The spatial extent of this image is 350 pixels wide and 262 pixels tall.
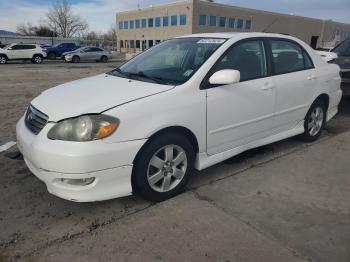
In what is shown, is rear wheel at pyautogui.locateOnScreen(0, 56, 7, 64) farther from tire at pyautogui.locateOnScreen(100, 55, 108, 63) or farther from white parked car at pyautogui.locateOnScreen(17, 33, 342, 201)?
white parked car at pyautogui.locateOnScreen(17, 33, 342, 201)

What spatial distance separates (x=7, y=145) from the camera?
4949mm

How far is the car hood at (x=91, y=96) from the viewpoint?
2959mm

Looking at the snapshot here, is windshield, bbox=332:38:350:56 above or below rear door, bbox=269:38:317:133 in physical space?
above

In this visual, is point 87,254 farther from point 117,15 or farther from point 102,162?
point 117,15

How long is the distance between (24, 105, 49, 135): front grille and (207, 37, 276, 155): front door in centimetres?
158

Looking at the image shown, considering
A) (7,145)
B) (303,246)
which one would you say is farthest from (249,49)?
(7,145)

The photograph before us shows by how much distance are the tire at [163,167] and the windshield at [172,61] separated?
64cm

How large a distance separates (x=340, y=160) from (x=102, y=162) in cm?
326

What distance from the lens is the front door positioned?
3553 mm

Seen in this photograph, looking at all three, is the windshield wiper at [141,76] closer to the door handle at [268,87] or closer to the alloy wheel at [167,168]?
the alloy wheel at [167,168]

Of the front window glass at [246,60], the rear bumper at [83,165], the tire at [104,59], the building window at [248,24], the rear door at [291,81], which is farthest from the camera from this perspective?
the building window at [248,24]

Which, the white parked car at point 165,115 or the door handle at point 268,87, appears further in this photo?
the door handle at point 268,87

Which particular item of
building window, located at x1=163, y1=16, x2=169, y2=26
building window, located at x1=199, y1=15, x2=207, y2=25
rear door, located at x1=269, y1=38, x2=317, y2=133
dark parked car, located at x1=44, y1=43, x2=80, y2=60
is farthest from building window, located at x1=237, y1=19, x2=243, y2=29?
rear door, located at x1=269, y1=38, x2=317, y2=133

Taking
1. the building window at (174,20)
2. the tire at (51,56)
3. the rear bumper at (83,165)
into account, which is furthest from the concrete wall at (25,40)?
the rear bumper at (83,165)
